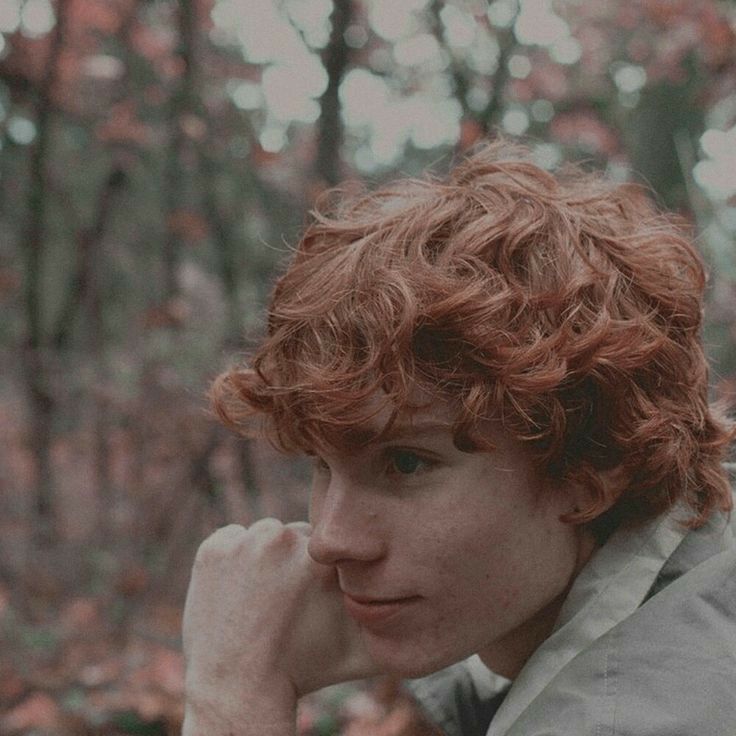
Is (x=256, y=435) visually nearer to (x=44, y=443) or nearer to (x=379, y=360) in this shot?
(x=379, y=360)

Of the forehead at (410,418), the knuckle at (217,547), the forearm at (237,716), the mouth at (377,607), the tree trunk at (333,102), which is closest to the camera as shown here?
the forehead at (410,418)

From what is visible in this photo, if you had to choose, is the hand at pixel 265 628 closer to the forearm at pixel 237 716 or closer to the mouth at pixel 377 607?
the forearm at pixel 237 716

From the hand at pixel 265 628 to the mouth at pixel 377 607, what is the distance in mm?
260

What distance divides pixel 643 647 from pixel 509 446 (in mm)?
411

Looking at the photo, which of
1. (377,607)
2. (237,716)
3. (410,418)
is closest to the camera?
(410,418)

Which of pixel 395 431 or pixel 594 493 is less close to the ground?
pixel 395 431

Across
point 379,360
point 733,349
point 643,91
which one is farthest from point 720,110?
point 379,360

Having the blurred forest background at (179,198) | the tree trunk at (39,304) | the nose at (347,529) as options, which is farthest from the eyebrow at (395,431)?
the tree trunk at (39,304)

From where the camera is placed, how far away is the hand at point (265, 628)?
85.6 inches

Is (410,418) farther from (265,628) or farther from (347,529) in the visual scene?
(265,628)

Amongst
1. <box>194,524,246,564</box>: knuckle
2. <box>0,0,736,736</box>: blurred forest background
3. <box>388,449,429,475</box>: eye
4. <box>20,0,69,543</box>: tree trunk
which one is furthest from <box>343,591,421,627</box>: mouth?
<box>20,0,69,543</box>: tree trunk

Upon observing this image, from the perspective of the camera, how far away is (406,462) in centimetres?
188

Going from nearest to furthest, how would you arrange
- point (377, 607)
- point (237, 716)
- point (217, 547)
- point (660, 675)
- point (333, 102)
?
point (660, 675) → point (377, 607) → point (237, 716) → point (217, 547) → point (333, 102)

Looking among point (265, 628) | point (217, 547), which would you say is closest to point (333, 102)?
point (217, 547)
